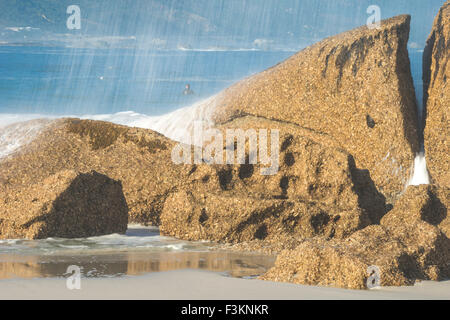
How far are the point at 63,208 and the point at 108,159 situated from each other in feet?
5.65

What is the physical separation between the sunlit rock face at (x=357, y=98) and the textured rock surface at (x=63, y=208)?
3997 millimetres

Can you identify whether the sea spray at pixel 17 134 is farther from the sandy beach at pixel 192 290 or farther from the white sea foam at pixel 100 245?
the sandy beach at pixel 192 290

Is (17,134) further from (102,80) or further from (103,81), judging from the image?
(102,80)

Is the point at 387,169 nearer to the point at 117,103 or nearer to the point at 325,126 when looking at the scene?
the point at 325,126

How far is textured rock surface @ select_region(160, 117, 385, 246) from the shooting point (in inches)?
293

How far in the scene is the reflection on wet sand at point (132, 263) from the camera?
227 inches

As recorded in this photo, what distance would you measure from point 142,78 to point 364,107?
40.7 metres

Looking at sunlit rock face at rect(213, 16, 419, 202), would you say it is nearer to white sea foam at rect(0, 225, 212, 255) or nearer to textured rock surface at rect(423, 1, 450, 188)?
textured rock surface at rect(423, 1, 450, 188)

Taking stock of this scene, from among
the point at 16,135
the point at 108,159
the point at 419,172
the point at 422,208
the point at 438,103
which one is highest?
the point at 438,103

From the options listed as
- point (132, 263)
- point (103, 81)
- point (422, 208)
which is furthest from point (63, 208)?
point (103, 81)

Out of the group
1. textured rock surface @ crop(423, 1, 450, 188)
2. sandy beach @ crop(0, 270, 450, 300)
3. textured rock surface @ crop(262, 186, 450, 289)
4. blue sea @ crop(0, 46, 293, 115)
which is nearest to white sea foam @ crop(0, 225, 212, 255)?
sandy beach @ crop(0, 270, 450, 300)

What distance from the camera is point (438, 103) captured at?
10617mm

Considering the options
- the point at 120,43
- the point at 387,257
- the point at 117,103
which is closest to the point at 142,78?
the point at 117,103
